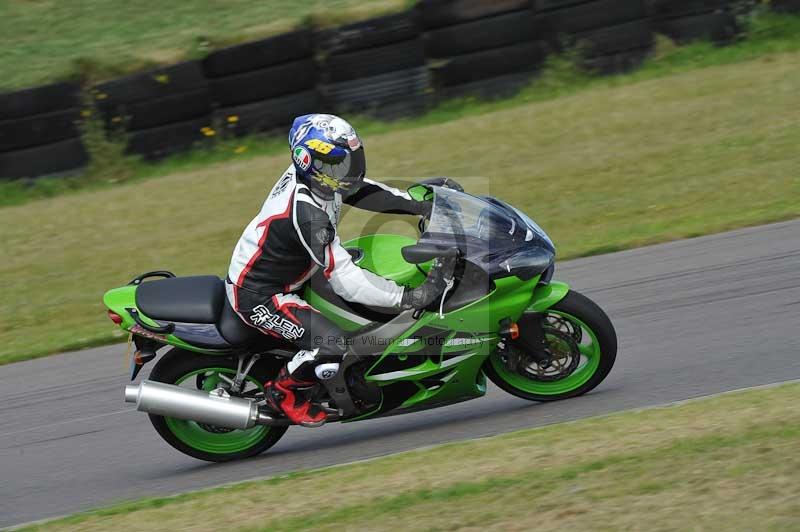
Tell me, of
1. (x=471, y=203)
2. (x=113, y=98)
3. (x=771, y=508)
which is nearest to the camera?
(x=771, y=508)

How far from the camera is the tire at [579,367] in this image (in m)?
5.92

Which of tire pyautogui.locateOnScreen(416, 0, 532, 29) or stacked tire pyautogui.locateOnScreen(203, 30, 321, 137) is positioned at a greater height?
tire pyautogui.locateOnScreen(416, 0, 532, 29)

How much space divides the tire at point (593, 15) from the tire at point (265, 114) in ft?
10.6

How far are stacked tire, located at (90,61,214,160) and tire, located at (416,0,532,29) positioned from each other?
2893mm

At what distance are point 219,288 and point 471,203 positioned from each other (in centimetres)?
151

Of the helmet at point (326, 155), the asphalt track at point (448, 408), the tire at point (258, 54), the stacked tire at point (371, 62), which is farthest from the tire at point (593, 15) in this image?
the helmet at point (326, 155)

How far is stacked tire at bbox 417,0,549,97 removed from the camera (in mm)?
13422

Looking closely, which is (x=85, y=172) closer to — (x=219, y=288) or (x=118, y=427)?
(x=118, y=427)

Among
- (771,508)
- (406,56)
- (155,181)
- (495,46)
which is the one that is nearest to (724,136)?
(495,46)

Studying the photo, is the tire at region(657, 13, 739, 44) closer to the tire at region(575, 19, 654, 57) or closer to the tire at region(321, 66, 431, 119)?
the tire at region(575, 19, 654, 57)

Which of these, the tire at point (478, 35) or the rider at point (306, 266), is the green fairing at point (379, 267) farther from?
the tire at point (478, 35)

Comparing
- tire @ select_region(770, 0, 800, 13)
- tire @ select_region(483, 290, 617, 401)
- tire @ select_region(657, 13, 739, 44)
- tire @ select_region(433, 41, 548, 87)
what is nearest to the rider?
tire @ select_region(483, 290, 617, 401)

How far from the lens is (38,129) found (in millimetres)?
12977

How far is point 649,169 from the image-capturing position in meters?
11.6
